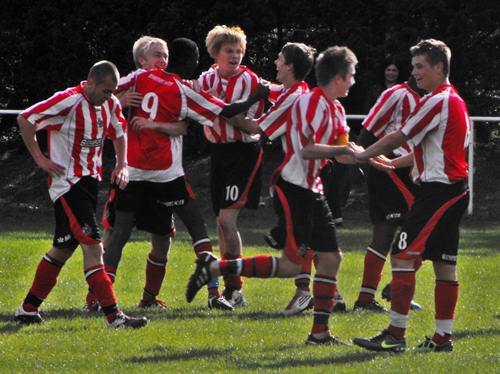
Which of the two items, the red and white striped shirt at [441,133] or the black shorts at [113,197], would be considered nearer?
the red and white striped shirt at [441,133]

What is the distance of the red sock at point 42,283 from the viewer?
892 centimetres

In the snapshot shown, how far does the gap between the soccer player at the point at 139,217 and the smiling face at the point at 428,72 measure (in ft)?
7.23

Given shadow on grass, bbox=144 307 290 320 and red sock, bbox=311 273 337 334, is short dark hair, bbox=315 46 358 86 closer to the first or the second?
red sock, bbox=311 273 337 334

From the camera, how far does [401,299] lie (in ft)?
26.2

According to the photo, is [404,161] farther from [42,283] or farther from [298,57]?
[42,283]

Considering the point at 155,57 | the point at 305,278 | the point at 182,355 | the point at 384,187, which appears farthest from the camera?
the point at 384,187

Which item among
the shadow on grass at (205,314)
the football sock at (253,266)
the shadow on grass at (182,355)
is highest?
the football sock at (253,266)

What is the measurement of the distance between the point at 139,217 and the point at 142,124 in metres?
0.72

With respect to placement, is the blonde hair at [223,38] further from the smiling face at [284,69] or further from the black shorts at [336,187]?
the black shorts at [336,187]

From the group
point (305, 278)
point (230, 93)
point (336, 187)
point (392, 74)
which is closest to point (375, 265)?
point (305, 278)

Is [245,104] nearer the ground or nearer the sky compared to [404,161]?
nearer the sky

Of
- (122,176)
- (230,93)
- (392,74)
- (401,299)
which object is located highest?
(392,74)

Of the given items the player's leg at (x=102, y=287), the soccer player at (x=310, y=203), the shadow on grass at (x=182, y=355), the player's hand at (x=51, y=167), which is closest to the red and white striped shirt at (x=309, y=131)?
the soccer player at (x=310, y=203)

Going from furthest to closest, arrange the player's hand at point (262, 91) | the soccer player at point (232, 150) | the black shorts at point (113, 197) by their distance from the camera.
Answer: the soccer player at point (232, 150) → the black shorts at point (113, 197) → the player's hand at point (262, 91)
